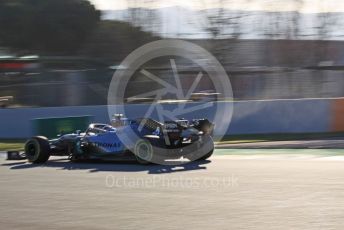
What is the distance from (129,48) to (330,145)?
628 inches

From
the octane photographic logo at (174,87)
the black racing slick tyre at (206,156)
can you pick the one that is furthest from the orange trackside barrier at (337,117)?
the black racing slick tyre at (206,156)

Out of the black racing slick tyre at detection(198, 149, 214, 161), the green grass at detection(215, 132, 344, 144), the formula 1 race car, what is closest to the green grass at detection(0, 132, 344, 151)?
the green grass at detection(215, 132, 344, 144)

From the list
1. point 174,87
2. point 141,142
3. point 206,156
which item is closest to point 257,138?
point 174,87

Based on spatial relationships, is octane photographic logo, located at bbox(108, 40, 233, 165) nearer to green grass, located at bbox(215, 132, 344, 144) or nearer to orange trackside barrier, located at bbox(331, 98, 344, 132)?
green grass, located at bbox(215, 132, 344, 144)

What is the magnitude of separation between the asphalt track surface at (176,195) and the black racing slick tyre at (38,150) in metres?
0.65

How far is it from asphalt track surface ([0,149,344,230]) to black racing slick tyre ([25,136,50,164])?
0.65m

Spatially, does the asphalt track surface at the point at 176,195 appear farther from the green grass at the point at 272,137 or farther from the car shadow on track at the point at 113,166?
the green grass at the point at 272,137

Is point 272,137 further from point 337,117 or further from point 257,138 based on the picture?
point 337,117

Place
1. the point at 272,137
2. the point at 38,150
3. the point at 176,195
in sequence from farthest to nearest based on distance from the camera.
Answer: the point at 272,137 < the point at 38,150 < the point at 176,195

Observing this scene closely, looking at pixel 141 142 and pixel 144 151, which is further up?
pixel 141 142

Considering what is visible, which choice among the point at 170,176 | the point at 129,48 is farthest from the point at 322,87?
the point at 170,176

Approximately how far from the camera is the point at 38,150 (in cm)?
1505

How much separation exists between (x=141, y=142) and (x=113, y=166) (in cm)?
88

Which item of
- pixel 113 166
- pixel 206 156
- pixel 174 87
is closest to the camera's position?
pixel 113 166
